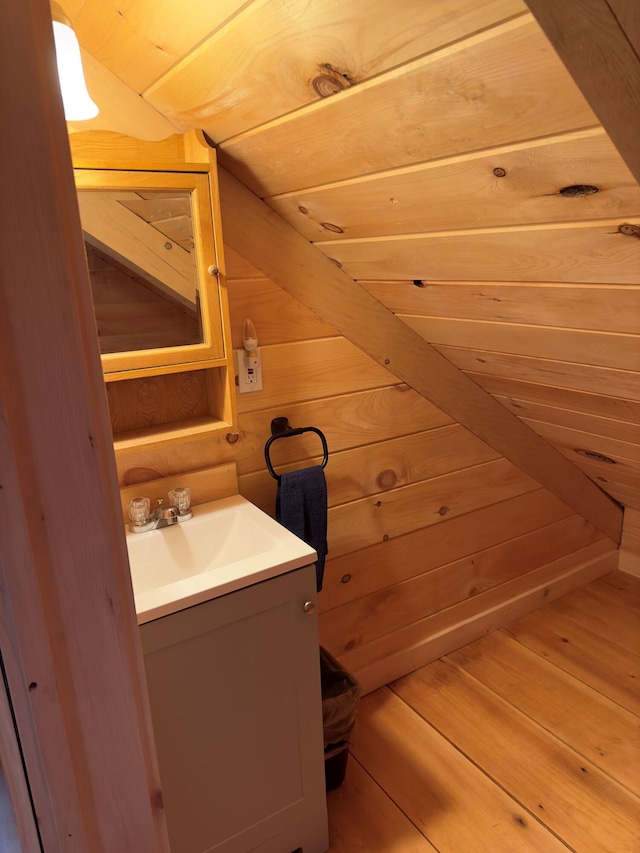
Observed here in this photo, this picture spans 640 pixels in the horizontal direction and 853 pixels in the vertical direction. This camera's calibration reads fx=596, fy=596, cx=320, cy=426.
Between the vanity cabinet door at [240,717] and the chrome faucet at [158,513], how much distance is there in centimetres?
36

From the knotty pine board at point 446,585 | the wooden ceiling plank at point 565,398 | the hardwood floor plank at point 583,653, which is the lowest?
the hardwood floor plank at point 583,653

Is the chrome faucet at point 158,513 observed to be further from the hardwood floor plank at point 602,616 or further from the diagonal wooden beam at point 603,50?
the hardwood floor plank at point 602,616

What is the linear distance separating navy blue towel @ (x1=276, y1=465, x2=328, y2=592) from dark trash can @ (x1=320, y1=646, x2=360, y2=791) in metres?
0.28

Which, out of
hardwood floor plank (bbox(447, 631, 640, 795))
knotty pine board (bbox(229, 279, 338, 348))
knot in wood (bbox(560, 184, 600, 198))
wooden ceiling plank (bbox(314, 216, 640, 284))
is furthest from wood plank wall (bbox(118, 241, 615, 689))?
knot in wood (bbox(560, 184, 600, 198))

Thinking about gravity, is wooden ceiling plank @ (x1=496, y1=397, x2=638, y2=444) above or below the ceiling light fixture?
below

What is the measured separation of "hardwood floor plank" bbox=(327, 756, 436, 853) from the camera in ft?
5.04

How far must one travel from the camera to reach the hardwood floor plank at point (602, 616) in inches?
89.6

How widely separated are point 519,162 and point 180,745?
1.27m

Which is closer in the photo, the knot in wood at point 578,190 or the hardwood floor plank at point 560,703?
the knot in wood at point 578,190

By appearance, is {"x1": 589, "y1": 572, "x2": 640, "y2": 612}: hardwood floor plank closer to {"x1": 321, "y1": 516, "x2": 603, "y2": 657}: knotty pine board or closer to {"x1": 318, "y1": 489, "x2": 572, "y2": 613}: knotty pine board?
{"x1": 321, "y1": 516, "x2": 603, "y2": 657}: knotty pine board

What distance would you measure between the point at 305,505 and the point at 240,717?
545 mm

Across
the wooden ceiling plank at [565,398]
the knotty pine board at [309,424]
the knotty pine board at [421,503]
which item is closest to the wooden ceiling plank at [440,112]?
the knotty pine board at [309,424]

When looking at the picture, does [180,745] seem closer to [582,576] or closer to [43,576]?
[43,576]

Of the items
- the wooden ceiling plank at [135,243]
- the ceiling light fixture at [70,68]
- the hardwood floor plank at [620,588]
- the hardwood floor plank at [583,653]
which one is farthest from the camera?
the hardwood floor plank at [620,588]
